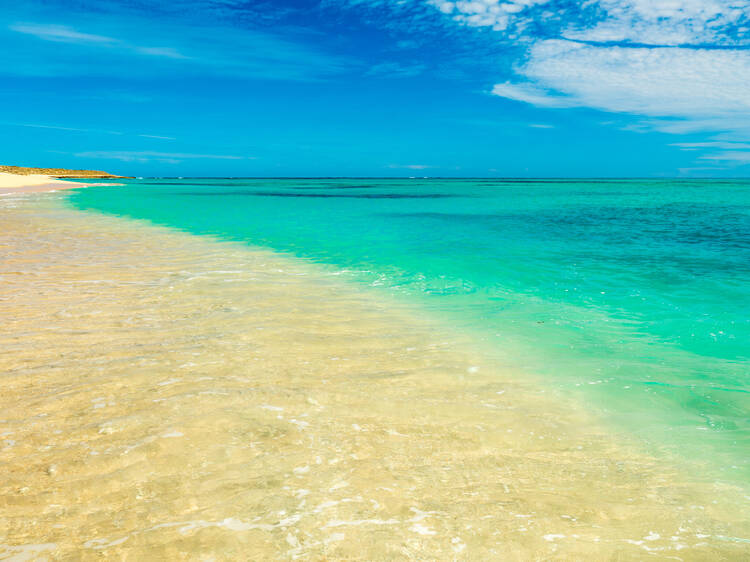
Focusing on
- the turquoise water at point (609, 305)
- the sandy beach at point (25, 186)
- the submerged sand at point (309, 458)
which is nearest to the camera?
the submerged sand at point (309, 458)

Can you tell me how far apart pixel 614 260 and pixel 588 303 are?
602 cm

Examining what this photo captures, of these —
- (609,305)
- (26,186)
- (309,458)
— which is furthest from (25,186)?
(309,458)

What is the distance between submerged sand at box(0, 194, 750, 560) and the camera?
9.08ft

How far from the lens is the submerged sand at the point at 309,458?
277 centimetres

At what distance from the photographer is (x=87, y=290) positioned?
8.56 metres

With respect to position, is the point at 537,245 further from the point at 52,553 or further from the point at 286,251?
the point at 52,553

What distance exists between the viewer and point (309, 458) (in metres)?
3.50

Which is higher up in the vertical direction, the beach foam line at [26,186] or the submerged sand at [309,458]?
the beach foam line at [26,186]

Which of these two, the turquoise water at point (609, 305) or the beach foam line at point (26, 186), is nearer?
the turquoise water at point (609, 305)

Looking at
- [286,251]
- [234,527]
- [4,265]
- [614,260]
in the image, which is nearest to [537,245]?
[614,260]

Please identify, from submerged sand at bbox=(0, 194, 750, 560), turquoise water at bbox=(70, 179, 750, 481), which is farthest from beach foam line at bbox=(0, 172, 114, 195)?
submerged sand at bbox=(0, 194, 750, 560)

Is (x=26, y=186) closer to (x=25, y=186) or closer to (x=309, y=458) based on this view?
(x=25, y=186)

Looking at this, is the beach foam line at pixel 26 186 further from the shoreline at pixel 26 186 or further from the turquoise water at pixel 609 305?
the turquoise water at pixel 609 305

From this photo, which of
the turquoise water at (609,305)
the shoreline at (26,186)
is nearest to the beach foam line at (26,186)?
the shoreline at (26,186)
